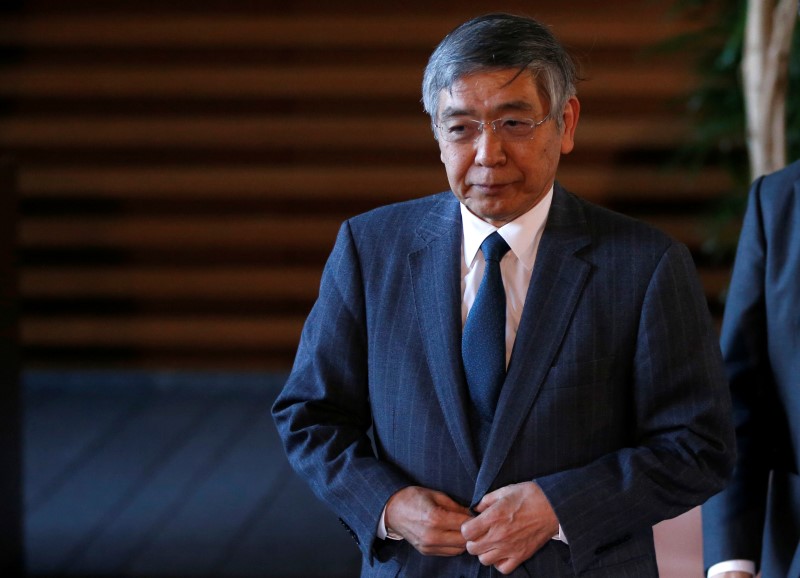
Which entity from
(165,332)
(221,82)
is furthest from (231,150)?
(165,332)

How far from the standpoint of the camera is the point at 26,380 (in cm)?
573

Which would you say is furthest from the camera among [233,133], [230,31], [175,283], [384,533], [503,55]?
[175,283]

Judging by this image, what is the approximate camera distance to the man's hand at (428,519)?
1479 millimetres

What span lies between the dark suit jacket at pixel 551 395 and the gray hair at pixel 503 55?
0.62 ft

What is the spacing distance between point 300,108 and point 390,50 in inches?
19.9

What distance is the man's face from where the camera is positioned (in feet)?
4.77

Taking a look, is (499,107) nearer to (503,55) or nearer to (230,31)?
(503,55)

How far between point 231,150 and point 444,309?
4.14 metres

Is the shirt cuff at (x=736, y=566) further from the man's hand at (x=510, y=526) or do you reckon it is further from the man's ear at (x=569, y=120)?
the man's ear at (x=569, y=120)

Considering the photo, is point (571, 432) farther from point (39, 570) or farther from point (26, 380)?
point (26, 380)

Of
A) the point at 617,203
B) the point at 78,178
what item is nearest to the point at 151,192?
the point at 78,178

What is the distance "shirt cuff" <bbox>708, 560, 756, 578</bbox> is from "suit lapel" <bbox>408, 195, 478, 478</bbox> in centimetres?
46

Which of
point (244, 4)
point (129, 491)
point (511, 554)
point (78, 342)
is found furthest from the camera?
point (78, 342)

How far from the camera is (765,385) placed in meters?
1.73
